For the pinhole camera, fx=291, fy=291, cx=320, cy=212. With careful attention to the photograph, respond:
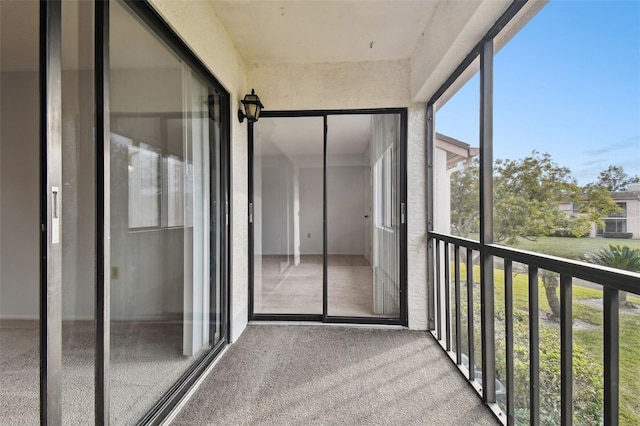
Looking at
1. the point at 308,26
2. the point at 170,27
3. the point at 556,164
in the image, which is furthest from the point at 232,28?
the point at 556,164

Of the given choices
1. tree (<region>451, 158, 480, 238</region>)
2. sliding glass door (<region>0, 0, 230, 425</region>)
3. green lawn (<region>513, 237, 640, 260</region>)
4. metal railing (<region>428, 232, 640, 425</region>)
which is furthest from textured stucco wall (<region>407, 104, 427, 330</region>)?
→ sliding glass door (<region>0, 0, 230, 425</region>)

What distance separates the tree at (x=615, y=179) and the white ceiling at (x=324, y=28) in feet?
5.50

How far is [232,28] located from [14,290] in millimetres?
2251

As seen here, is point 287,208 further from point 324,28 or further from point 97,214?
point 97,214

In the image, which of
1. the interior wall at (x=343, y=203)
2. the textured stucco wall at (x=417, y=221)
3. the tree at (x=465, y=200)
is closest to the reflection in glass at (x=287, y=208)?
the interior wall at (x=343, y=203)

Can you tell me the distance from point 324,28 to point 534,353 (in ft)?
8.29

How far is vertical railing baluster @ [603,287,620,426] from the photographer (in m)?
0.97

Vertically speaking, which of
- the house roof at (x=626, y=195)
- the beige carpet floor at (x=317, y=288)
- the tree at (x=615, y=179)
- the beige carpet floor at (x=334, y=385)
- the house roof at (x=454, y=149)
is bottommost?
the beige carpet floor at (x=334, y=385)

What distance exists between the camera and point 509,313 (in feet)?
5.10

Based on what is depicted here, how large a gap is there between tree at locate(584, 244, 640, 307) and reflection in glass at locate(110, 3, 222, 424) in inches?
77.1

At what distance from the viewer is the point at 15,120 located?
1456mm

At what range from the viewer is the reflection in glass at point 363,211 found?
295cm

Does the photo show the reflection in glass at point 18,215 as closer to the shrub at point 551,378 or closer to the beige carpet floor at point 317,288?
the beige carpet floor at point 317,288

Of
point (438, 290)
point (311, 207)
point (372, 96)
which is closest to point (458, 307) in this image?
point (438, 290)
